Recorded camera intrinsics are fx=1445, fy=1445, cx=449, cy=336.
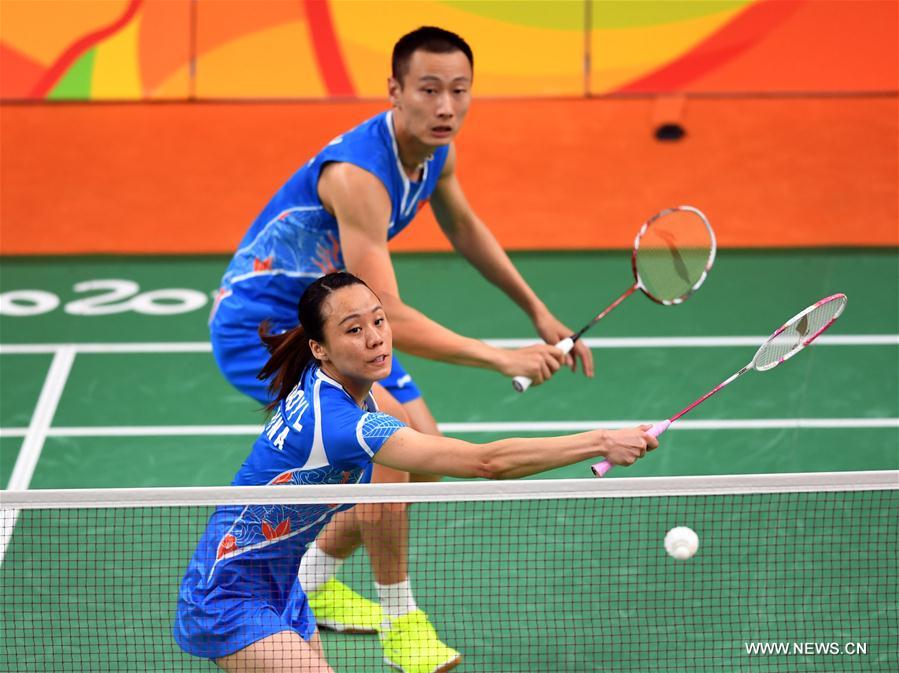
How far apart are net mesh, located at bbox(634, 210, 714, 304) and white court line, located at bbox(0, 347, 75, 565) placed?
3.00 meters

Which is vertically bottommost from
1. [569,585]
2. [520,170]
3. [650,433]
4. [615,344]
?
[569,585]

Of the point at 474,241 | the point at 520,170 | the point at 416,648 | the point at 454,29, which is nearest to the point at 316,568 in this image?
the point at 416,648

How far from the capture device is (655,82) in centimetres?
988

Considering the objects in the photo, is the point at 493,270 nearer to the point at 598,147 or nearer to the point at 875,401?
the point at 875,401

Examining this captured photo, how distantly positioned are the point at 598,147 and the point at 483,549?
4186 mm

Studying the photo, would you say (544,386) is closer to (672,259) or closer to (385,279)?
(672,259)

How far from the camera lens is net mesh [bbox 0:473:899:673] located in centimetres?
571

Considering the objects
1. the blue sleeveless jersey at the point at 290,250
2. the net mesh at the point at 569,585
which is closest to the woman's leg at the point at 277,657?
the net mesh at the point at 569,585

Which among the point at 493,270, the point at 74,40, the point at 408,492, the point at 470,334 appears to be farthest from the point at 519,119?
the point at 408,492

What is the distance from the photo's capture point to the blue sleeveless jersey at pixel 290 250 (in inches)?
229

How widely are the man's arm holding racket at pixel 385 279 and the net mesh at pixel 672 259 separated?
0.96 m

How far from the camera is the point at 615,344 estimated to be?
333 inches

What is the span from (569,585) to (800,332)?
1.48 metres

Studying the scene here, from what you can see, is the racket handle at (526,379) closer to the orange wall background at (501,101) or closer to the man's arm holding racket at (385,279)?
the man's arm holding racket at (385,279)
